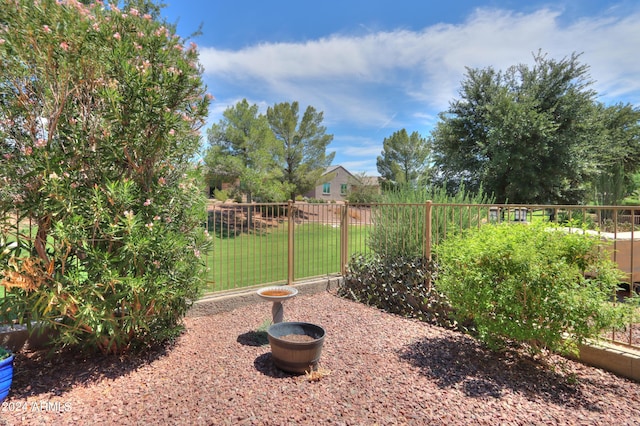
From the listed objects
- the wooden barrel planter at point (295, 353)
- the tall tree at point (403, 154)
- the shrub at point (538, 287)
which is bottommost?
the wooden barrel planter at point (295, 353)

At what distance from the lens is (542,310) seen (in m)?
2.63

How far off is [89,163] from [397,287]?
3.91m

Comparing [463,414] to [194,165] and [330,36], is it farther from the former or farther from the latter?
[330,36]

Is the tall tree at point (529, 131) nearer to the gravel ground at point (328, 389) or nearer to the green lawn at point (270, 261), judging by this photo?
the green lawn at point (270, 261)

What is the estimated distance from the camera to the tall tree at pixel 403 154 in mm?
28172

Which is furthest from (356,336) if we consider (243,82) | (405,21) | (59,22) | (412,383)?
(243,82)

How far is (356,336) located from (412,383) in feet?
3.40

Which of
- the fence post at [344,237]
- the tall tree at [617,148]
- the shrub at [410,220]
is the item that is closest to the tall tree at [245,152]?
the fence post at [344,237]

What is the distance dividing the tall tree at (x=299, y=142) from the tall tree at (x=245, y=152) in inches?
88.4

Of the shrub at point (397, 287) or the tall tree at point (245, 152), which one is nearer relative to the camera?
the shrub at point (397, 287)

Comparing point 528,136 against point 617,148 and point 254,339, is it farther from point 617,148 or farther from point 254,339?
point 254,339

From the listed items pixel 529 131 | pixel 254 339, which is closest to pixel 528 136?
pixel 529 131

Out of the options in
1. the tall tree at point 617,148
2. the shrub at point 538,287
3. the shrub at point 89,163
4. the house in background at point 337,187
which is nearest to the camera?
the shrub at point 89,163

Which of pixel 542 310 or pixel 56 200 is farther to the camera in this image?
pixel 542 310
